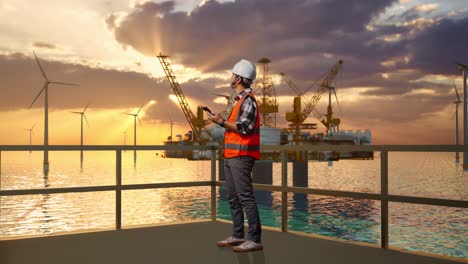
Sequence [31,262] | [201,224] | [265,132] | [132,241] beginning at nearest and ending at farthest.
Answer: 1. [31,262]
2. [132,241]
3. [201,224]
4. [265,132]

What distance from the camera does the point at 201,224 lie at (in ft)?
28.0

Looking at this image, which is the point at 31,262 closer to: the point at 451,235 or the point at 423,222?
the point at 451,235

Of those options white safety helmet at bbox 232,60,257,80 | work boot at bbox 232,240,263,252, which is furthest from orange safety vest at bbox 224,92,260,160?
work boot at bbox 232,240,263,252

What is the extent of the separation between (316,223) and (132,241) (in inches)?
1887

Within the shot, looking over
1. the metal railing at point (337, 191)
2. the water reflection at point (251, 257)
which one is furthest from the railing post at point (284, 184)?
the water reflection at point (251, 257)

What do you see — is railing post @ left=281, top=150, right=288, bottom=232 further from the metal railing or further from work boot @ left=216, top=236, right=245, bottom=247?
work boot @ left=216, top=236, right=245, bottom=247

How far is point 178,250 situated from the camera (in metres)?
6.50

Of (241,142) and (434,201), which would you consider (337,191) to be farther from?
(241,142)

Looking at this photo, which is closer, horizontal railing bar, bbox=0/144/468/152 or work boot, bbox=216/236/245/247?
horizontal railing bar, bbox=0/144/468/152

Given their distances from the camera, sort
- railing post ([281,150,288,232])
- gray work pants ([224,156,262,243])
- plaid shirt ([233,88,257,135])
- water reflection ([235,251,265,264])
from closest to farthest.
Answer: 1. water reflection ([235,251,265,264])
2. plaid shirt ([233,88,257,135])
3. gray work pants ([224,156,262,243])
4. railing post ([281,150,288,232])

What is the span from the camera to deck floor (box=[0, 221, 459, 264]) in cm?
598

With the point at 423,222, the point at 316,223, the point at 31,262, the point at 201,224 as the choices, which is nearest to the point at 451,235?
the point at 423,222

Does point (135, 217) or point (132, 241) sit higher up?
point (132, 241)

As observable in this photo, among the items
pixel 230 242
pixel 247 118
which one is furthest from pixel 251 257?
pixel 247 118
